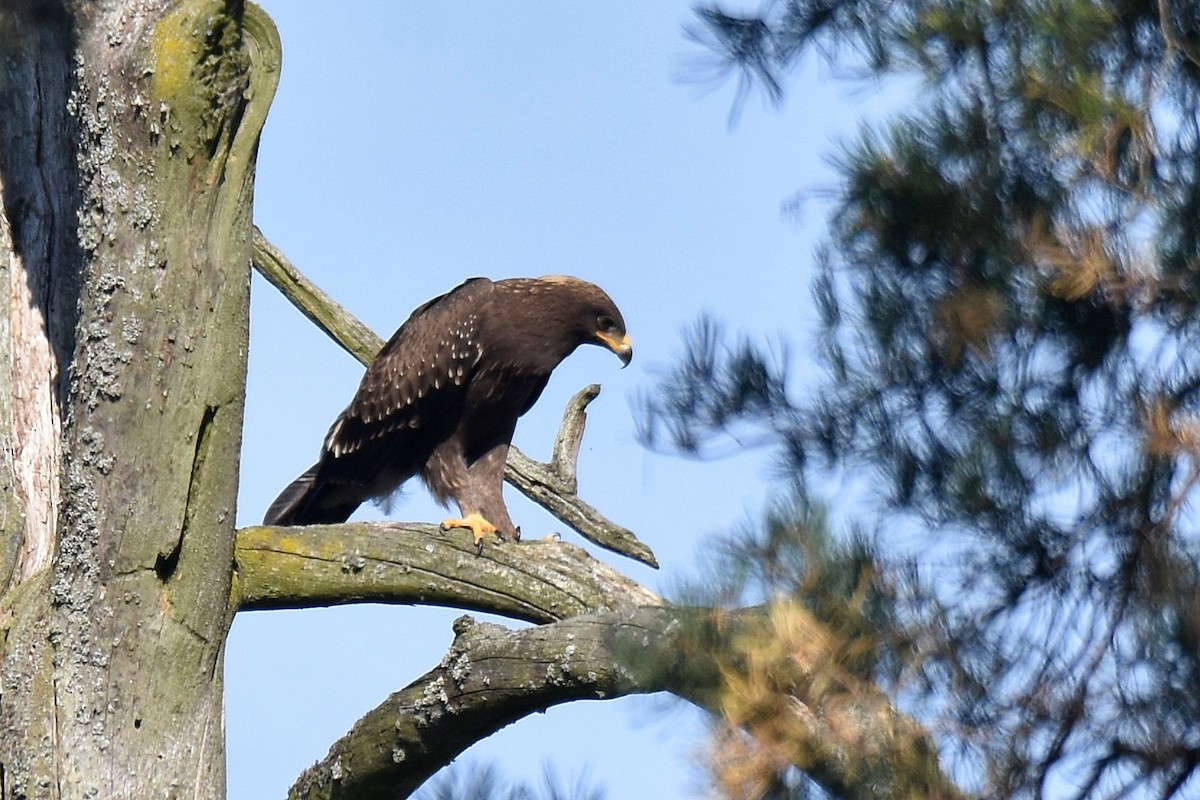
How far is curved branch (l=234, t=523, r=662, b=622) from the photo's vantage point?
4.29m

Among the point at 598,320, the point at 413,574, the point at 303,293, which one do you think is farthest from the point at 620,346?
the point at 413,574

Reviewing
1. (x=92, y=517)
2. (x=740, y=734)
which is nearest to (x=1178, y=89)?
(x=740, y=734)

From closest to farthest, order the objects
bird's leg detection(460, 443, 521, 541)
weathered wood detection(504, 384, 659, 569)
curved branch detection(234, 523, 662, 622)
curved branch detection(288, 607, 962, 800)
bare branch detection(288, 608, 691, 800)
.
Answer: curved branch detection(288, 607, 962, 800) → bare branch detection(288, 608, 691, 800) → curved branch detection(234, 523, 662, 622) → weathered wood detection(504, 384, 659, 569) → bird's leg detection(460, 443, 521, 541)

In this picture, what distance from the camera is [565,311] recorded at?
21.6ft

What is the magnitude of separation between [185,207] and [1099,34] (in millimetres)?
2132

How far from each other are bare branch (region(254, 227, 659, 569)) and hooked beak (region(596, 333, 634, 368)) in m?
0.59

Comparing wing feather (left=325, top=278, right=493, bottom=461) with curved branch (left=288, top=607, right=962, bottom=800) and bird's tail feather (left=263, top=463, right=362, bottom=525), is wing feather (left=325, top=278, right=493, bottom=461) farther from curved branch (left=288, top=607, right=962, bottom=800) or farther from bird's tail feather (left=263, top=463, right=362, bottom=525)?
curved branch (left=288, top=607, right=962, bottom=800)

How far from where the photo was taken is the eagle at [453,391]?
6469 millimetres

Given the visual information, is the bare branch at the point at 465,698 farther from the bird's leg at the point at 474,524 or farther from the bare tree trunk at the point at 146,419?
the bird's leg at the point at 474,524

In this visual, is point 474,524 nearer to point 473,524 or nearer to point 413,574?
point 473,524

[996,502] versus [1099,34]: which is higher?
[1099,34]

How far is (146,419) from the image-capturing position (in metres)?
3.77

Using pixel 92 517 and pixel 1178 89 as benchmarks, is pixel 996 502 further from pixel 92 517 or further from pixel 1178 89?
pixel 92 517

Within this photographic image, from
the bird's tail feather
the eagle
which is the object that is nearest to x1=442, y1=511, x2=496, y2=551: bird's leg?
the eagle
